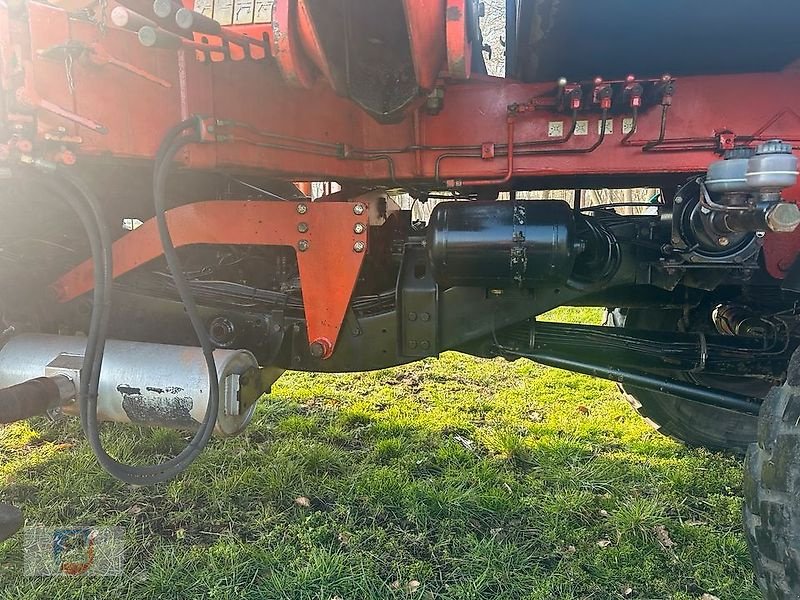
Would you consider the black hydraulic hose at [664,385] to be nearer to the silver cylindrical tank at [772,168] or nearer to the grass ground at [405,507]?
the grass ground at [405,507]

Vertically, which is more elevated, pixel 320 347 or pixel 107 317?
pixel 107 317

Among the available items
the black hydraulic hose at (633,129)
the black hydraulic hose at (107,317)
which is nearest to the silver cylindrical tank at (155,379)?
the black hydraulic hose at (107,317)

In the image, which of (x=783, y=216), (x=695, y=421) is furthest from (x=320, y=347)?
(x=695, y=421)

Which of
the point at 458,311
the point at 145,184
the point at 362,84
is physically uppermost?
the point at 362,84

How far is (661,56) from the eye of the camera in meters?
1.50

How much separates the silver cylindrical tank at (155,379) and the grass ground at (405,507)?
518mm

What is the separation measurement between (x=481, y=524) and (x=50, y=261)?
1.83m

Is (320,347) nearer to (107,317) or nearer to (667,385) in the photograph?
(107,317)

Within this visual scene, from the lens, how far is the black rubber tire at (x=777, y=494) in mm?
1347

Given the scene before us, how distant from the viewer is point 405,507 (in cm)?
223

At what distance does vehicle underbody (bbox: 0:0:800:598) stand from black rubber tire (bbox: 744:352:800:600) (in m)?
0.38

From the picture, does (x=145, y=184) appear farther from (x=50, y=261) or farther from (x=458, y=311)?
(x=458, y=311)

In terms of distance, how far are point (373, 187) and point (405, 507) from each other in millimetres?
1237

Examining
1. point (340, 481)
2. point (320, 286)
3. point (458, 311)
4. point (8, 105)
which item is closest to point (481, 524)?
point (340, 481)
